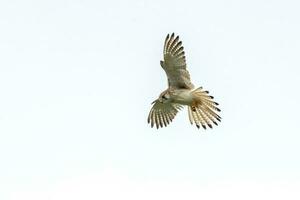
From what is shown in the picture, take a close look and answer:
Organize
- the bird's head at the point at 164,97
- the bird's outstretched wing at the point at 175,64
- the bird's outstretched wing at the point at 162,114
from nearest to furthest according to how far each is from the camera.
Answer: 1. the bird's outstretched wing at the point at 175,64
2. the bird's head at the point at 164,97
3. the bird's outstretched wing at the point at 162,114

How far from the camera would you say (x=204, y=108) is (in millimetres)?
28656

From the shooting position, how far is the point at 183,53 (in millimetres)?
28547

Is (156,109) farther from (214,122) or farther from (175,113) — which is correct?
(214,122)

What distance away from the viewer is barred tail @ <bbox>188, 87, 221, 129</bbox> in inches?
1124

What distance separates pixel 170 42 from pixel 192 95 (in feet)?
5.10

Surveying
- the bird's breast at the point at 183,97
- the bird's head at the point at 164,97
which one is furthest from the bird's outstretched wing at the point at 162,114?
the bird's breast at the point at 183,97

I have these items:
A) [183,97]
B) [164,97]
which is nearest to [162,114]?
[164,97]

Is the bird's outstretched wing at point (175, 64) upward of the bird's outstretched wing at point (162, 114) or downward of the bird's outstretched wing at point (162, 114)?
downward

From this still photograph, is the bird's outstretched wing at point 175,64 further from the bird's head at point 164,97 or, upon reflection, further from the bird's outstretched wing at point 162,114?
the bird's outstretched wing at point 162,114

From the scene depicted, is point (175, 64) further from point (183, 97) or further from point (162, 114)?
point (162, 114)

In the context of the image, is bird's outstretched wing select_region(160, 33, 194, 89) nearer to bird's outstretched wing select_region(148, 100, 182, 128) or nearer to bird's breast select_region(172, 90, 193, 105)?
bird's breast select_region(172, 90, 193, 105)

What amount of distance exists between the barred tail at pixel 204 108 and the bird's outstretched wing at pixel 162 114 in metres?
2.39

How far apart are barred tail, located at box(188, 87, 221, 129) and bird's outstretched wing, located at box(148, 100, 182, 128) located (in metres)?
2.39

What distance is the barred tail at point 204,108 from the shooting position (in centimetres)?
2855
